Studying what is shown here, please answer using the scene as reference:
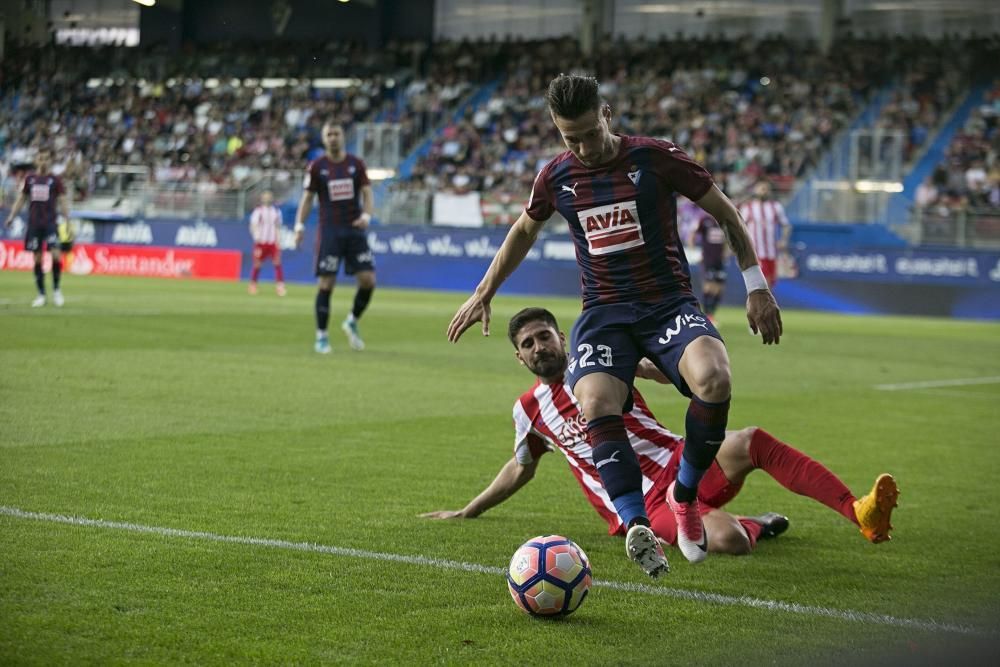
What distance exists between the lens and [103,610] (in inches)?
164

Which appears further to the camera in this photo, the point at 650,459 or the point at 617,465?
the point at 650,459

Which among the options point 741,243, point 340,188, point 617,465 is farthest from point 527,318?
point 340,188

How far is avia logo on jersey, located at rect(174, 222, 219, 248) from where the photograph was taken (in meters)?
33.9

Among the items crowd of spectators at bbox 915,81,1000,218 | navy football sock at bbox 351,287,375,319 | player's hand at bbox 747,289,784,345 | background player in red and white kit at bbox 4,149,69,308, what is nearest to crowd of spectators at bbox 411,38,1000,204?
crowd of spectators at bbox 915,81,1000,218

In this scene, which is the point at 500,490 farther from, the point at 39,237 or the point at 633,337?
the point at 39,237

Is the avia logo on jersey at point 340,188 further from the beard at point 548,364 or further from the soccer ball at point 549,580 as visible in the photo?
the soccer ball at point 549,580

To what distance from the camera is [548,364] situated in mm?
5590

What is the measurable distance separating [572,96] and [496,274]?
3.10ft

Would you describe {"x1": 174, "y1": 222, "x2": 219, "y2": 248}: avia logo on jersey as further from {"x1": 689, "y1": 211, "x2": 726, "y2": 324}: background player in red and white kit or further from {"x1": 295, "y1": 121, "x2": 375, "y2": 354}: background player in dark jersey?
{"x1": 295, "y1": 121, "x2": 375, "y2": 354}: background player in dark jersey

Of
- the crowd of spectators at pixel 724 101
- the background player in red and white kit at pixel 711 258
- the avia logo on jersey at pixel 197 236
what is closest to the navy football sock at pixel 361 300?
the background player in red and white kit at pixel 711 258

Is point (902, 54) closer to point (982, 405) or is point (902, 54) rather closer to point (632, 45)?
point (632, 45)

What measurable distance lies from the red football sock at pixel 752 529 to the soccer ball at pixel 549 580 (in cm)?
136

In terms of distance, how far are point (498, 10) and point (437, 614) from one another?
123ft

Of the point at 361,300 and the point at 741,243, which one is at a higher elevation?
the point at 741,243
